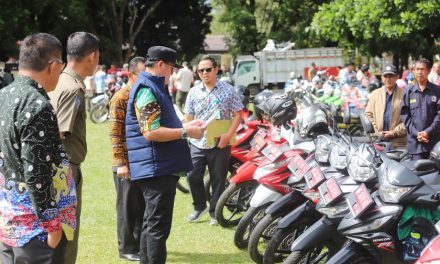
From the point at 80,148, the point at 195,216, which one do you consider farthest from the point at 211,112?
the point at 80,148

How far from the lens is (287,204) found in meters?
5.16

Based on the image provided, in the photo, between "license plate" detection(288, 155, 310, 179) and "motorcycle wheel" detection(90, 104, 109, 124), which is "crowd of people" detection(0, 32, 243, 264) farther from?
"motorcycle wheel" detection(90, 104, 109, 124)

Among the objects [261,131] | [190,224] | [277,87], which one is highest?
[261,131]

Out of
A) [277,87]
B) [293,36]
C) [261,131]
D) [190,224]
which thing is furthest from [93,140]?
[293,36]

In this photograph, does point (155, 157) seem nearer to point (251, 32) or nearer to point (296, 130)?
point (296, 130)

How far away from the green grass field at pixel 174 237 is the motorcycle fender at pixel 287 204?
77 cm

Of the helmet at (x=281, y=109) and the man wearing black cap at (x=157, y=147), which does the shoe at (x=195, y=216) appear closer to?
the helmet at (x=281, y=109)

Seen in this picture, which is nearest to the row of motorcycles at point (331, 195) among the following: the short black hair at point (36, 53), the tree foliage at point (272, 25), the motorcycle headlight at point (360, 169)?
the motorcycle headlight at point (360, 169)

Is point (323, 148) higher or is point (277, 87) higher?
point (323, 148)

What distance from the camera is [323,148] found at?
4.74 meters

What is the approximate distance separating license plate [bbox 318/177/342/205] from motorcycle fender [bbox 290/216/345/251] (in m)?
0.20

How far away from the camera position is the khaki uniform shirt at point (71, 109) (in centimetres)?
405

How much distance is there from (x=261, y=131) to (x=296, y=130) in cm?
79

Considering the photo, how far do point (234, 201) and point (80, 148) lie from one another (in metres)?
2.84
